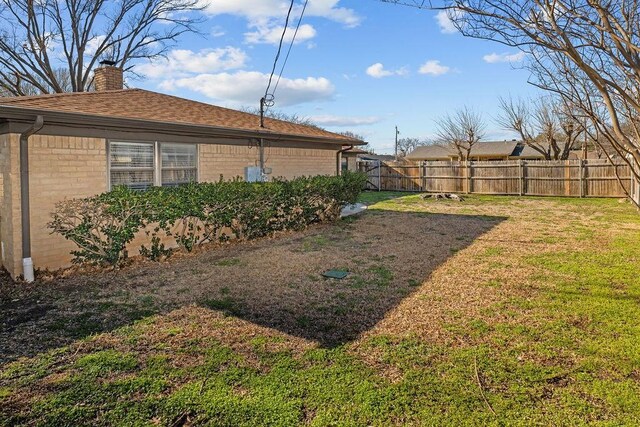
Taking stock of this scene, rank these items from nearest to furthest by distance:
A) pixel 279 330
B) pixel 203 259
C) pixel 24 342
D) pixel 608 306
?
pixel 24 342
pixel 279 330
pixel 608 306
pixel 203 259

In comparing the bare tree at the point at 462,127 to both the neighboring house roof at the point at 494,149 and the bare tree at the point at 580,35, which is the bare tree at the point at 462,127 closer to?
the neighboring house roof at the point at 494,149

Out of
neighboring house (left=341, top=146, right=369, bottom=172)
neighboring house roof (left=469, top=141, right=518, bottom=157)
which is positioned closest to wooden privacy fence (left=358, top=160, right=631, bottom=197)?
neighboring house (left=341, top=146, right=369, bottom=172)

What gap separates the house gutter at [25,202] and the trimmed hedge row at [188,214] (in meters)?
0.35

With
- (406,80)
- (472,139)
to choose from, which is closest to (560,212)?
(406,80)

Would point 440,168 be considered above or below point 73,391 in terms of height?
above

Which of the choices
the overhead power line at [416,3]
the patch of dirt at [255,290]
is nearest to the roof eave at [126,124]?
the patch of dirt at [255,290]

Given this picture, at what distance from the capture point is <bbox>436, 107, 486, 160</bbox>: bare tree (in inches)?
1175

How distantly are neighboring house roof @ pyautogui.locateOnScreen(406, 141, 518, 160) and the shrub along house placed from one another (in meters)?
30.3

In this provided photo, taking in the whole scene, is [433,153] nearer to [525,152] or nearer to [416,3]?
[525,152]

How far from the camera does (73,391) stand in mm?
3078

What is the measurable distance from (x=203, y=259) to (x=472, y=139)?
89.2 ft

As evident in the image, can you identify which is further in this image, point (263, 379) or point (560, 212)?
point (560, 212)

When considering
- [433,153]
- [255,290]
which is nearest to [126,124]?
[255,290]

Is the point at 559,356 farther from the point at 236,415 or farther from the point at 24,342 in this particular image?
the point at 24,342
